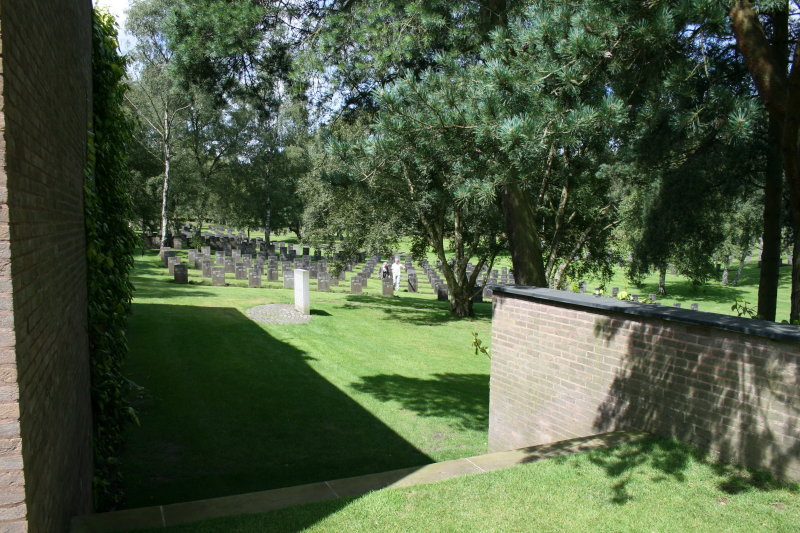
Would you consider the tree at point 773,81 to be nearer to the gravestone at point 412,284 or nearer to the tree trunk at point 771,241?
the tree trunk at point 771,241

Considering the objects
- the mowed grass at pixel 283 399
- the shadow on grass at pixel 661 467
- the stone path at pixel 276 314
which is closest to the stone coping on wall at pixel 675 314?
the shadow on grass at pixel 661 467

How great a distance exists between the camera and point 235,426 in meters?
7.71

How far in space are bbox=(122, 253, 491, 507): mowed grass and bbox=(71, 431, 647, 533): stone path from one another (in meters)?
1.65

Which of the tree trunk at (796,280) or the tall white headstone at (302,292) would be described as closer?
the tree trunk at (796,280)

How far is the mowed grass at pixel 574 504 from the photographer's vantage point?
383 cm

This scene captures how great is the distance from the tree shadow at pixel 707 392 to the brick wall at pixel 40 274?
494 cm

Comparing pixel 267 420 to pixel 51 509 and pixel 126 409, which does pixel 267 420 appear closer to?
pixel 126 409

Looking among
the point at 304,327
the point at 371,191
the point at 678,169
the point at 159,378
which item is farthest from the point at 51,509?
the point at 371,191

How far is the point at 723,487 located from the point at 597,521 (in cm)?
116

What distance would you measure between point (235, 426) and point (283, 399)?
1.37 m

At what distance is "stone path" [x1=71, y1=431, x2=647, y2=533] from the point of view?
12.6ft

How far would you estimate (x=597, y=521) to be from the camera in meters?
3.93

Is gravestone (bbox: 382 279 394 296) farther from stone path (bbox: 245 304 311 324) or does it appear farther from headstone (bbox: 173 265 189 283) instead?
headstone (bbox: 173 265 189 283)

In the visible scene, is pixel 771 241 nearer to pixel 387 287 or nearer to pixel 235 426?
pixel 235 426
